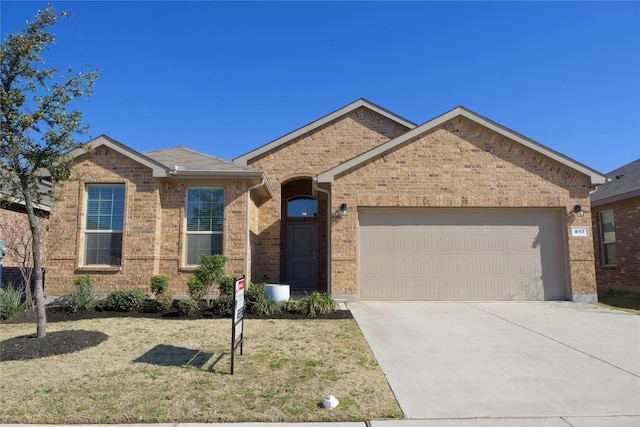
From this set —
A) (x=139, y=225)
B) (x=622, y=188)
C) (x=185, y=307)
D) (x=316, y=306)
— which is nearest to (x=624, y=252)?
(x=622, y=188)

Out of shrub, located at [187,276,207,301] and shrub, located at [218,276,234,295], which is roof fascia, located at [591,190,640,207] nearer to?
shrub, located at [218,276,234,295]

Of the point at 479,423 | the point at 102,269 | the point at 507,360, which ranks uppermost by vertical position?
the point at 102,269

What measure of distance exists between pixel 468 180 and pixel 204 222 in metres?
7.32

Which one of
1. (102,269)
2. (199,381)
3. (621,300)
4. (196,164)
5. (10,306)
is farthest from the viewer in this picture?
(621,300)

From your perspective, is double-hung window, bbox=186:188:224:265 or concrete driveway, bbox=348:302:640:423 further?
double-hung window, bbox=186:188:224:265

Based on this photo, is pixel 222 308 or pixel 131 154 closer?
pixel 222 308

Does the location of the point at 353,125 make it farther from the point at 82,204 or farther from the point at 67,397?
the point at 67,397

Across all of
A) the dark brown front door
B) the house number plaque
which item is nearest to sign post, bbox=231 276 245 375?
the dark brown front door

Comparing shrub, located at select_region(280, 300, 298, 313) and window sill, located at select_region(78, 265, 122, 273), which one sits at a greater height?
window sill, located at select_region(78, 265, 122, 273)

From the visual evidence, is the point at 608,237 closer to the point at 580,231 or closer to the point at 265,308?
the point at 580,231

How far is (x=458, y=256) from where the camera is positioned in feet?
36.6

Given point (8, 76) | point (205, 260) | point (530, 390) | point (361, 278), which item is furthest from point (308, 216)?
point (530, 390)

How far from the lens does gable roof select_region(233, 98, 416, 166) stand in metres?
14.6

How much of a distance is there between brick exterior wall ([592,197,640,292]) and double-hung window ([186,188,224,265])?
13156 millimetres
